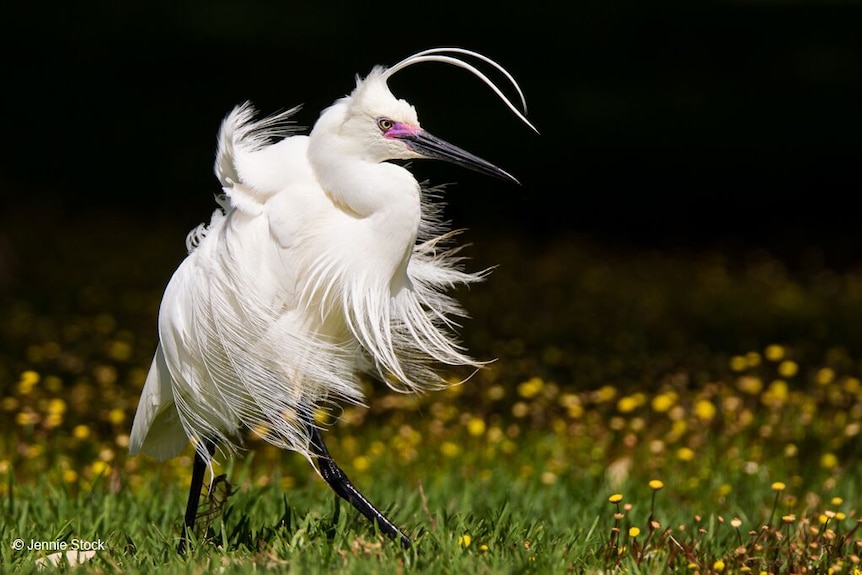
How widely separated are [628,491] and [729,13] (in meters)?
9.94

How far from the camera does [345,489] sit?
328cm

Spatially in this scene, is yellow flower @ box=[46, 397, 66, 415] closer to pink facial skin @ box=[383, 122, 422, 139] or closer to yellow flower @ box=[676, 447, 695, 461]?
pink facial skin @ box=[383, 122, 422, 139]

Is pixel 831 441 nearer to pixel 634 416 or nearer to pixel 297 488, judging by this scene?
pixel 634 416

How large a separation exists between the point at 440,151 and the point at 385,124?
157 mm

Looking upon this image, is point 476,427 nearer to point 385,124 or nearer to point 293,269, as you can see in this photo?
point 293,269

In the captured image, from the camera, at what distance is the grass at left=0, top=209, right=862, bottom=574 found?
3.28 meters

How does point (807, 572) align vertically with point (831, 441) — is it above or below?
above

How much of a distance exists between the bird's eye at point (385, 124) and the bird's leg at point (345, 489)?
82 centimetres

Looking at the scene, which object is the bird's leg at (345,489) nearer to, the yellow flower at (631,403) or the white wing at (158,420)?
the white wing at (158,420)

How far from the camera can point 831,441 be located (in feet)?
15.1

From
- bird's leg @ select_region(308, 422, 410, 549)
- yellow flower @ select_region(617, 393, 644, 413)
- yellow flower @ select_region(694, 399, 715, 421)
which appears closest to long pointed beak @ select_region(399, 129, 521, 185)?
bird's leg @ select_region(308, 422, 410, 549)

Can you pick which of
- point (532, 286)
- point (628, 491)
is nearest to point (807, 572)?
point (628, 491)

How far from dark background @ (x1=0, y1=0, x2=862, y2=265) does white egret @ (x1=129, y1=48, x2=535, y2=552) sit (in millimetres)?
5359

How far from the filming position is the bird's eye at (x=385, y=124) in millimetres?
3090
